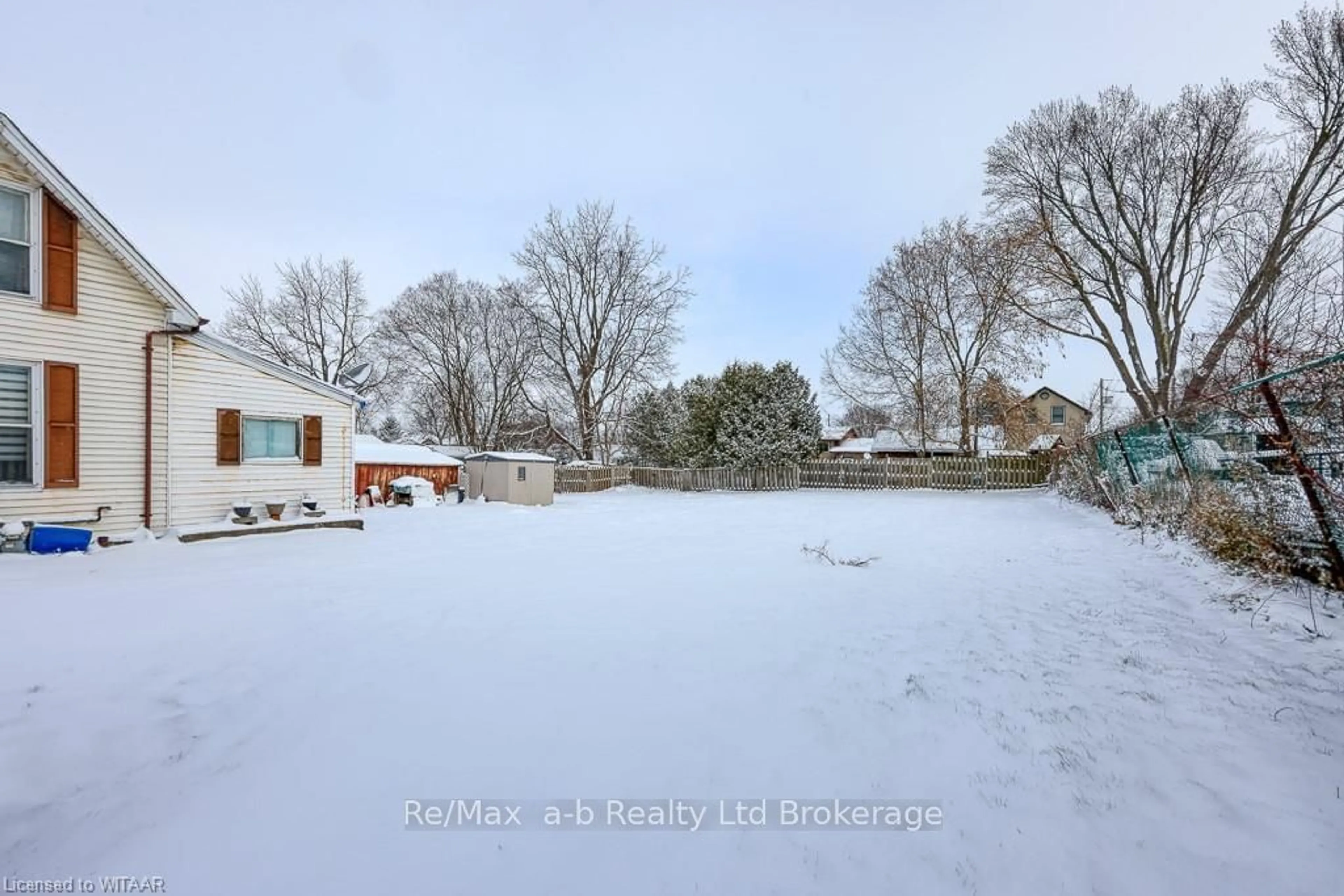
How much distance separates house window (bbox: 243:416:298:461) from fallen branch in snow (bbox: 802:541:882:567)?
8703 mm

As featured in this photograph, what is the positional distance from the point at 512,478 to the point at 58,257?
31.0ft

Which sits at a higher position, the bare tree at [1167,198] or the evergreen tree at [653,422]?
the bare tree at [1167,198]

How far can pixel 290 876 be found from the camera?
5.76ft

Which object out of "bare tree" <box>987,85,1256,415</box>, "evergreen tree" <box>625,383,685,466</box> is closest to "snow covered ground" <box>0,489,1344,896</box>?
"bare tree" <box>987,85,1256,415</box>

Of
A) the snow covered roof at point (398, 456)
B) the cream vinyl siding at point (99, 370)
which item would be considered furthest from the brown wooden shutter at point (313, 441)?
the snow covered roof at point (398, 456)

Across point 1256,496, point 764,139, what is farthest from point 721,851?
point 764,139

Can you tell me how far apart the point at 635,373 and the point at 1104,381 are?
20.6 meters

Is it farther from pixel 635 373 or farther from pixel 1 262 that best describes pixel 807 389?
pixel 1 262

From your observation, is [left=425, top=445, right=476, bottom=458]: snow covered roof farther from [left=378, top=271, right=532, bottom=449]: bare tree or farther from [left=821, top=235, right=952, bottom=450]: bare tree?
[left=821, top=235, right=952, bottom=450]: bare tree

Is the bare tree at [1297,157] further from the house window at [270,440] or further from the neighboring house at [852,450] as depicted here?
the neighboring house at [852,450]

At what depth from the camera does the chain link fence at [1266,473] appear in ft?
11.7

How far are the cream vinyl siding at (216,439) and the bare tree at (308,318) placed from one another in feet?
64.9

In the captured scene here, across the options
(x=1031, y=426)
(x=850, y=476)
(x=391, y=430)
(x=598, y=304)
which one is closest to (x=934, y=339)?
(x=1031, y=426)

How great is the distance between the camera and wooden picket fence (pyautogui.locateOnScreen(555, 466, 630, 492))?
2278cm
